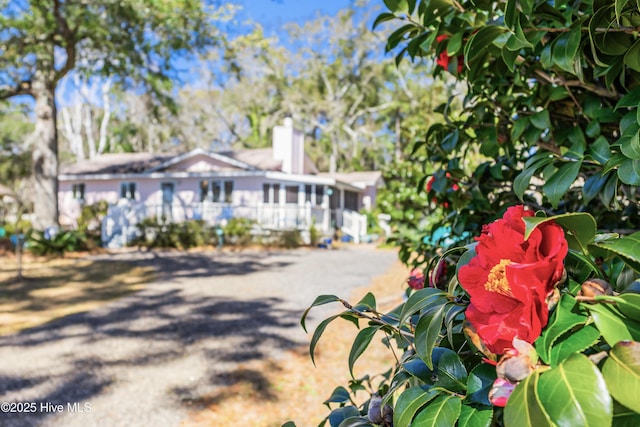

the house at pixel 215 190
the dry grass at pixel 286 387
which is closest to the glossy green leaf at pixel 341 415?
the dry grass at pixel 286 387

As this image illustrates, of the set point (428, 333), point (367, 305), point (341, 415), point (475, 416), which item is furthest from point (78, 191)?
point (475, 416)

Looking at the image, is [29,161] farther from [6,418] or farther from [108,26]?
[6,418]

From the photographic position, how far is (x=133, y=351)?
5008 millimetres

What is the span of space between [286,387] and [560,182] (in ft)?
11.7

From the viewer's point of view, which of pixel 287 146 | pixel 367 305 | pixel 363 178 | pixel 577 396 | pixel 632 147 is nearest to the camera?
pixel 577 396

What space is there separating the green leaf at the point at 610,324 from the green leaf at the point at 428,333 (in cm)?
23

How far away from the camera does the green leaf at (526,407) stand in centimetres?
50

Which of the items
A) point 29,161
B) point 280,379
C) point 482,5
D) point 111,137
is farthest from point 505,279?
point 111,137

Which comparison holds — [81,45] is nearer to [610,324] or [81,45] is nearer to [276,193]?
[276,193]

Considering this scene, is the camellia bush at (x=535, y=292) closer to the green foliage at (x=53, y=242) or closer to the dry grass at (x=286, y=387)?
the dry grass at (x=286, y=387)

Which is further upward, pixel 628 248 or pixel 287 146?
pixel 287 146

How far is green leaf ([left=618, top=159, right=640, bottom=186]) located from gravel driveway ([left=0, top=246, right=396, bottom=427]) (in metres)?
3.44

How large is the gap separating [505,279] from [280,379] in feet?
13.1

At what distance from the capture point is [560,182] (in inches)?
43.1
